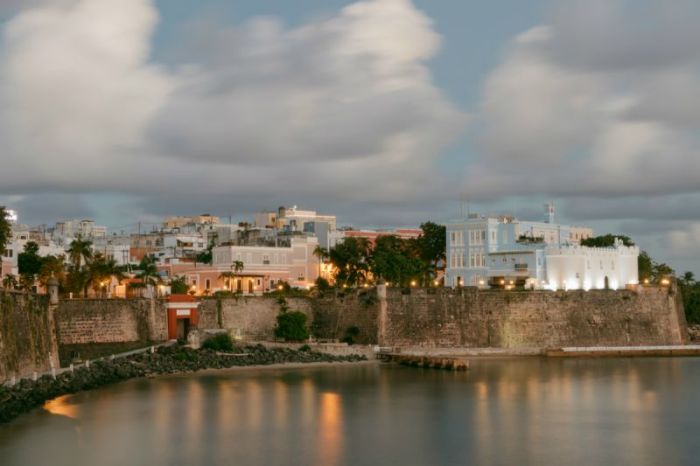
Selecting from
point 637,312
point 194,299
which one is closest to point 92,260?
point 194,299

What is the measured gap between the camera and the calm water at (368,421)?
28.6 meters

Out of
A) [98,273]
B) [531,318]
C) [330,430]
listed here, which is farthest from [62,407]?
[531,318]

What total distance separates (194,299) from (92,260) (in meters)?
11.2

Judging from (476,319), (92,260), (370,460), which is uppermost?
(92,260)

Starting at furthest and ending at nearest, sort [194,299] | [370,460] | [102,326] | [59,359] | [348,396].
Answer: [194,299]
[102,326]
[59,359]
[348,396]
[370,460]

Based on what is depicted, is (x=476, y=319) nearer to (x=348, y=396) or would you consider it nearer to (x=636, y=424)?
(x=348, y=396)

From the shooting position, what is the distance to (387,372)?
4812 centimetres

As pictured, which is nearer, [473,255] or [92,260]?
[92,260]

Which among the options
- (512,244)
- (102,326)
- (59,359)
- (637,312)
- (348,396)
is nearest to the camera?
(348,396)

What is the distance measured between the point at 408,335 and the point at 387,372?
7642mm

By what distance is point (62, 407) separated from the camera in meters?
35.1

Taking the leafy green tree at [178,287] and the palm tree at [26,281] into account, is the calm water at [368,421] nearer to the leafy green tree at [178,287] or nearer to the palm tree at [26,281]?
the palm tree at [26,281]

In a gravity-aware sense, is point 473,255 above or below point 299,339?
above

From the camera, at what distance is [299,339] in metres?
54.4
